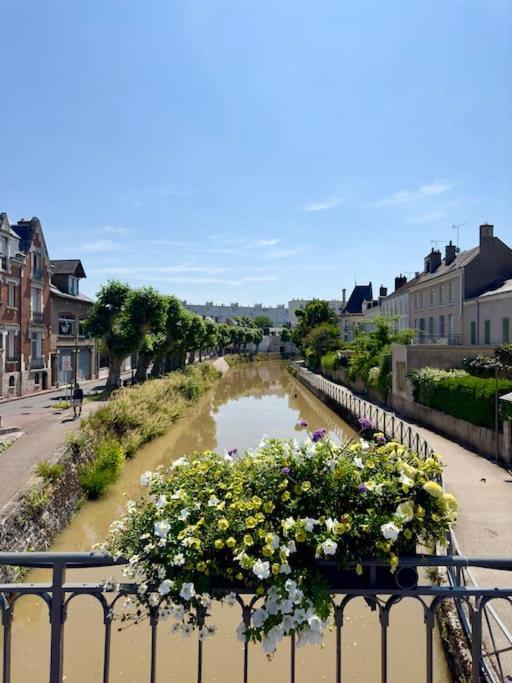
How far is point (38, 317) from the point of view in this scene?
30.8m

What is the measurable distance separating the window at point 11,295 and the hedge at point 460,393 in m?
23.1

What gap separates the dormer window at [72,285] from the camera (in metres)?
36.3

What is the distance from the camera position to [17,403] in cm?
2522

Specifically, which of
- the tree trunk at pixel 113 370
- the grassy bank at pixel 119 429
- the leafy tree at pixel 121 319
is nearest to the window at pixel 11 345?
the leafy tree at pixel 121 319

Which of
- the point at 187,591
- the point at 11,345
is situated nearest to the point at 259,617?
the point at 187,591

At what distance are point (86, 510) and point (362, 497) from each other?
1116cm

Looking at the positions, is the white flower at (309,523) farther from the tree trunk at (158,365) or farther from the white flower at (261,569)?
the tree trunk at (158,365)

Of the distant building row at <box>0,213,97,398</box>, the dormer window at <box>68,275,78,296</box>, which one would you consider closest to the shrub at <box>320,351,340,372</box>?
the distant building row at <box>0,213,97,398</box>

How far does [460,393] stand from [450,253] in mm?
21798

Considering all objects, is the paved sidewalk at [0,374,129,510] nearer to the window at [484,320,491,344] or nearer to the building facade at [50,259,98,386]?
the building facade at [50,259,98,386]

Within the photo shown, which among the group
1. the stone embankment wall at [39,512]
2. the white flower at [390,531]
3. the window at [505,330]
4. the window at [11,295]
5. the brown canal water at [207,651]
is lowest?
the brown canal water at [207,651]

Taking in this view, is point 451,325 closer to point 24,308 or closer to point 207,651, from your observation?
point 24,308

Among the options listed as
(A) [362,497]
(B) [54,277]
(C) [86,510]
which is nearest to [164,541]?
(A) [362,497]

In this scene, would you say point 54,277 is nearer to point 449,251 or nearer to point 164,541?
point 449,251
